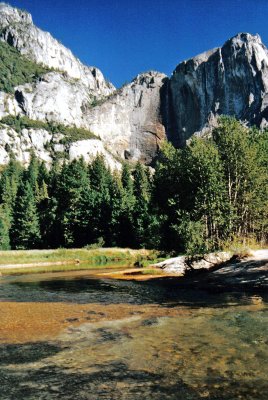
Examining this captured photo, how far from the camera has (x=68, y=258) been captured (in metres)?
63.5

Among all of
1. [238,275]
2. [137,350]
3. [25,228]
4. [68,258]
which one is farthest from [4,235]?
[137,350]

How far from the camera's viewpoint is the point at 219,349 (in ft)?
37.0

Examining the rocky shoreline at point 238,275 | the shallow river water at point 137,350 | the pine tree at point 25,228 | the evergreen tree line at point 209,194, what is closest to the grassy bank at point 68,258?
the evergreen tree line at point 209,194

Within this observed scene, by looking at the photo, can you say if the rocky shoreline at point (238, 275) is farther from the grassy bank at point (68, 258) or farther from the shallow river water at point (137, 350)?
the grassy bank at point (68, 258)

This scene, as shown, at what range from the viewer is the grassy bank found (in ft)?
188

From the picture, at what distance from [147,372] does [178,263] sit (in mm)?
32740

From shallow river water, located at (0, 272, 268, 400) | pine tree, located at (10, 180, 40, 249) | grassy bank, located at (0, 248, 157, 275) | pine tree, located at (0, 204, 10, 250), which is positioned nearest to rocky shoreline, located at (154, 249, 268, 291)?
shallow river water, located at (0, 272, 268, 400)

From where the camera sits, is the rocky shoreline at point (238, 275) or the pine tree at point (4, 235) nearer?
the rocky shoreline at point (238, 275)

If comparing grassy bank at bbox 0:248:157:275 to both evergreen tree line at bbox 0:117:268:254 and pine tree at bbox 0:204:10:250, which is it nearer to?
evergreen tree line at bbox 0:117:268:254

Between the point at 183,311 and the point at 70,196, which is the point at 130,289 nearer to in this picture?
the point at 183,311

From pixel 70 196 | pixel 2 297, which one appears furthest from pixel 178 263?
pixel 70 196

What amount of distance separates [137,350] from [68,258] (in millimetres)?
53279

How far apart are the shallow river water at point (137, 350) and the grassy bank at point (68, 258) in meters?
37.4

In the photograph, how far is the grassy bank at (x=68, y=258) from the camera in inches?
2254
